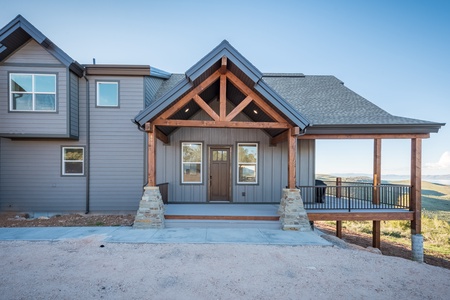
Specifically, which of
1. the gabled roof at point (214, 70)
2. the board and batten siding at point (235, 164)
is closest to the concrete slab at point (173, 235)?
the board and batten siding at point (235, 164)

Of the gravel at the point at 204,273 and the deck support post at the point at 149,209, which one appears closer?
the gravel at the point at 204,273

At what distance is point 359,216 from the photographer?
26.0 feet

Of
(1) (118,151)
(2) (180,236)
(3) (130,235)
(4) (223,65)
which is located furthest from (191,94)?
(1) (118,151)

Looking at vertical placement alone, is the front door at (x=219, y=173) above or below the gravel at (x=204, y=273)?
above

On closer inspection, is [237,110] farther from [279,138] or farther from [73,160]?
[73,160]

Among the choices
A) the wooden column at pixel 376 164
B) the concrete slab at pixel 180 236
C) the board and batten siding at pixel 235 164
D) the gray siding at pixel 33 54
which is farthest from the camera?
the board and batten siding at pixel 235 164

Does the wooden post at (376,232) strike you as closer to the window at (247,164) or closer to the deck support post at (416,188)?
the deck support post at (416,188)

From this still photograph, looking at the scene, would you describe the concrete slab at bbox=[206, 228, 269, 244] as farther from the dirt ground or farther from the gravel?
the dirt ground

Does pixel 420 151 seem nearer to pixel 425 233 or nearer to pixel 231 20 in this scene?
pixel 425 233

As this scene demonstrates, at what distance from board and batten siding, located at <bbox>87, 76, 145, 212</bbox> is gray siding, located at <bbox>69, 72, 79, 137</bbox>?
51cm

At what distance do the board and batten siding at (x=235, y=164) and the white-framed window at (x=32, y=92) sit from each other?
4.34 m

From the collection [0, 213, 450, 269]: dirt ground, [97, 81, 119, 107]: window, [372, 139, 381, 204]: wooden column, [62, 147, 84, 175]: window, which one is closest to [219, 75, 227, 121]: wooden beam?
[0, 213, 450, 269]: dirt ground

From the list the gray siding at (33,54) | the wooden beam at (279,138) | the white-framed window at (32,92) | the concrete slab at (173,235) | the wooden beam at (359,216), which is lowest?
the concrete slab at (173,235)

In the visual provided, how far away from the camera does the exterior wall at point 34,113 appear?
8.36 m
